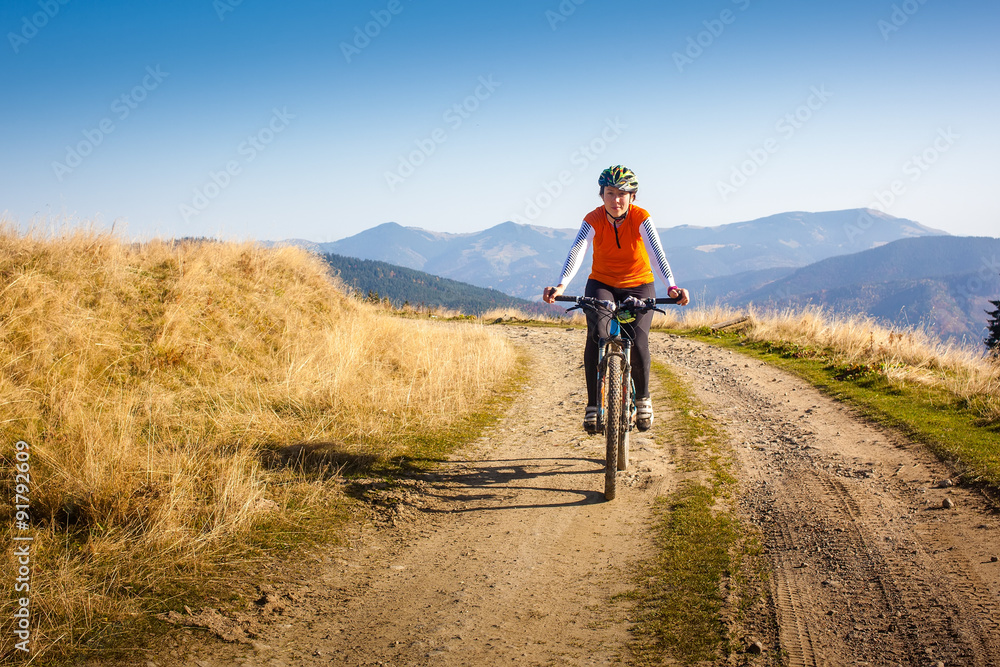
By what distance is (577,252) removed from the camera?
546 centimetres

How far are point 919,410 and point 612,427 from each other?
4.83 metres

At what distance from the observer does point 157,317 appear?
26.4 ft

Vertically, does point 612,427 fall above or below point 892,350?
below

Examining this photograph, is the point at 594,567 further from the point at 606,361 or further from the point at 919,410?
the point at 919,410

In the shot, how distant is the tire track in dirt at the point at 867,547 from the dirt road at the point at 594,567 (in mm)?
12

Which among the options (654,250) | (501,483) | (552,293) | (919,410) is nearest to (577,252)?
(552,293)

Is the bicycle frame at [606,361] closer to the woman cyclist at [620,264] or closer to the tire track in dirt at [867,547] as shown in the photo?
the woman cyclist at [620,264]

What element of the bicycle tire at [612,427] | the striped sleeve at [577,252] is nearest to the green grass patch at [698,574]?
the bicycle tire at [612,427]

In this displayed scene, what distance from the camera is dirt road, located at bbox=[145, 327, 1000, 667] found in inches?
109

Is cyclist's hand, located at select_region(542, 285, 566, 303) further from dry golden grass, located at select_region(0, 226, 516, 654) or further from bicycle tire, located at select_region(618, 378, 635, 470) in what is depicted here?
dry golden grass, located at select_region(0, 226, 516, 654)

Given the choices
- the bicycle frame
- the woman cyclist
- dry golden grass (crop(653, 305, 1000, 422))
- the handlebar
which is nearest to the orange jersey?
the woman cyclist

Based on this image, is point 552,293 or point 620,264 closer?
point 552,293

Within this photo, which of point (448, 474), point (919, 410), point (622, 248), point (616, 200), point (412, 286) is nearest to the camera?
point (616, 200)

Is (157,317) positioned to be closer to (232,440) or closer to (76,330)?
(76,330)
